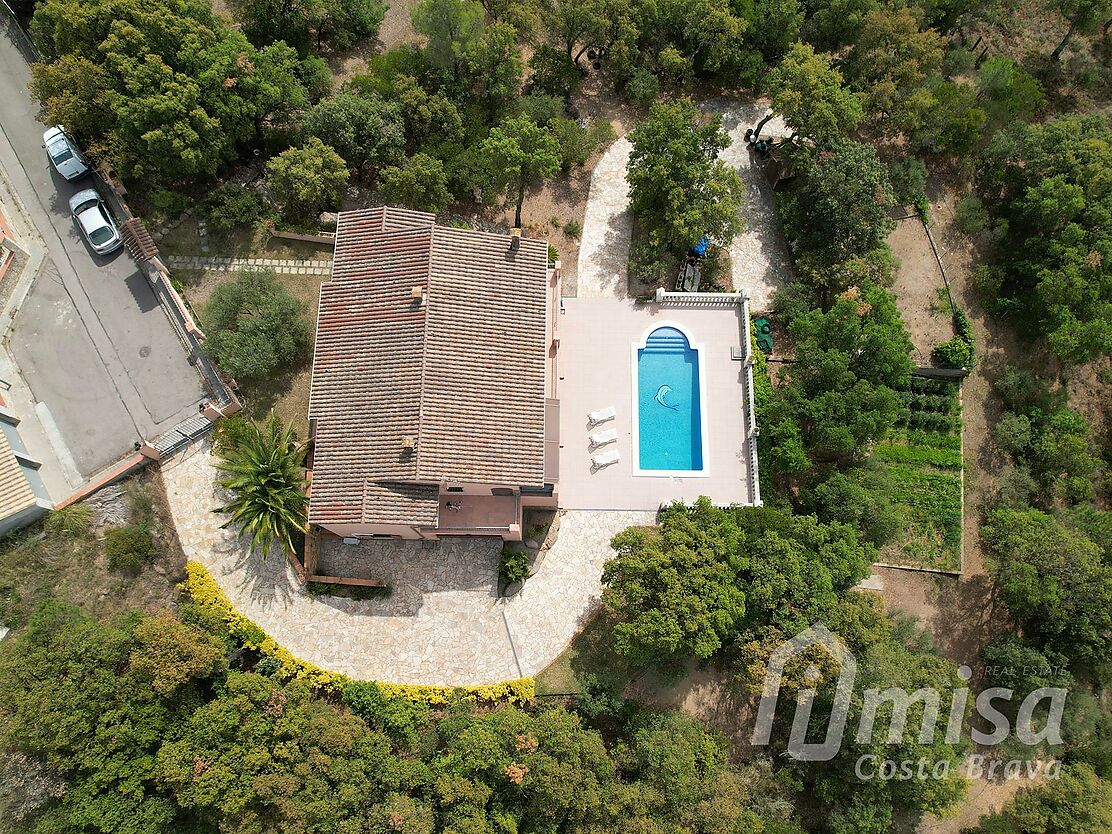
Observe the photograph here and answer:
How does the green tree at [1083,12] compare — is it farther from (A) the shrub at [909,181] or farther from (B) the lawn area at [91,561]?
(B) the lawn area at [91,561]

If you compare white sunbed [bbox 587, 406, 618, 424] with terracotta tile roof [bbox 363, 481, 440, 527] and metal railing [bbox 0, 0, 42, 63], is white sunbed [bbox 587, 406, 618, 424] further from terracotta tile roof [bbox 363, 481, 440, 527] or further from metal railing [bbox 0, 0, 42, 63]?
metal railing [bbox 0, 0, 42, 63]

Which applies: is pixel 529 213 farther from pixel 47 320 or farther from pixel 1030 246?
pixel 1030 246

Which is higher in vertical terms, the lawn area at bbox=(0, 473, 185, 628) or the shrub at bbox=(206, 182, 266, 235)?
the shrub at bbox=(206, 182, 266, 235)

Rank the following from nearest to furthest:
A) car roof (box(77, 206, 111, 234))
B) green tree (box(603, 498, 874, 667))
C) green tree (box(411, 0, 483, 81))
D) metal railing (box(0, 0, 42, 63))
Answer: green tree (box(603, 498, 874, 667)), car roof (box(77, 206, 111, 234)), green tree (box(411, 0, 483, 81)), metal railing (box(0, 0, 42, 63))

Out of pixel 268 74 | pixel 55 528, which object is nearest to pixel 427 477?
pixel 55 528

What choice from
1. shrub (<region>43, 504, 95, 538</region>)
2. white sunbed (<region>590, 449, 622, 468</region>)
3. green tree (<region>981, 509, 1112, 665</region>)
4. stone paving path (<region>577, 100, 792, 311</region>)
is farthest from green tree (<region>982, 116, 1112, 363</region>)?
shrub (<region>43, 504, 95, 538</region>)

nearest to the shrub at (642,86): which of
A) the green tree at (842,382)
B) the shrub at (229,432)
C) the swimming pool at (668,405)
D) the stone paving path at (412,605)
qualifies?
the swimming pool at (668,405)

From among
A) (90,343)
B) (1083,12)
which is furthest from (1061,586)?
(90,343)
